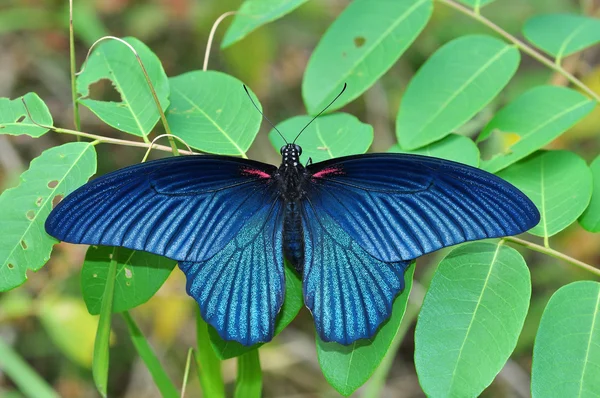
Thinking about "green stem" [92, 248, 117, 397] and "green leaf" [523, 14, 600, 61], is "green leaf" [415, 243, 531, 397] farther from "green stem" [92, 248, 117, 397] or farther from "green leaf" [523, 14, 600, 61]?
"green leaf" [523, 14, 600, 61]

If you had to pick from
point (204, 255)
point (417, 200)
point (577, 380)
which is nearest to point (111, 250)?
point (204, 255)

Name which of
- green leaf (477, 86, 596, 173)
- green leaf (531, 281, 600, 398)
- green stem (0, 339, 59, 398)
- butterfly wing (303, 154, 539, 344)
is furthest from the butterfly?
green stem (0, 339, 59, 398)

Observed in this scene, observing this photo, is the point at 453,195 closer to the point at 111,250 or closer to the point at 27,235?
the point at 111,250

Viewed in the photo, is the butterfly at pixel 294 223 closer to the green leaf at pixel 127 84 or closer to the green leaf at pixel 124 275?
the green leaf at pixel 124 275

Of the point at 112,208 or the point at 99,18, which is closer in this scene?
the point at 112,208

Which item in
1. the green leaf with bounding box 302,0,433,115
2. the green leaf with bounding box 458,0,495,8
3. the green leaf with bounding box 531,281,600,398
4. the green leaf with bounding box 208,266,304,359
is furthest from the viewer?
the green leaf with bounding box 458,0,495,8
